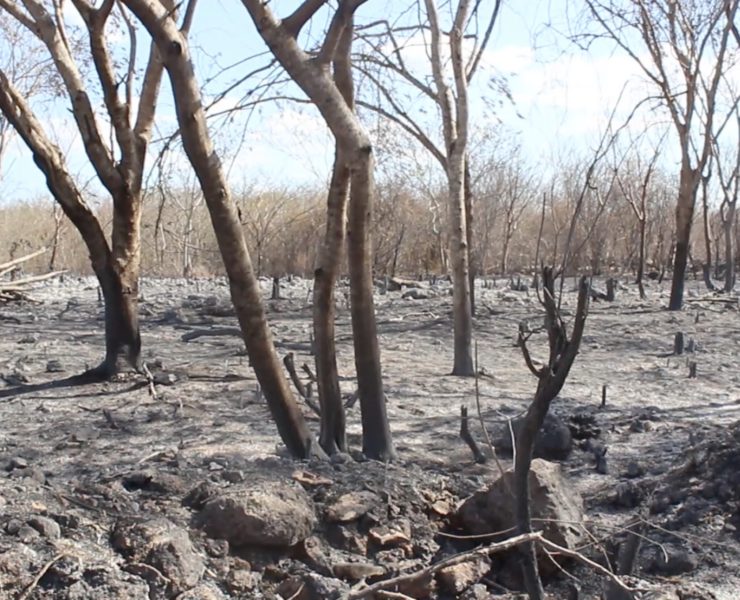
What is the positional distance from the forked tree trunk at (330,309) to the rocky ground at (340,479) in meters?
0.37

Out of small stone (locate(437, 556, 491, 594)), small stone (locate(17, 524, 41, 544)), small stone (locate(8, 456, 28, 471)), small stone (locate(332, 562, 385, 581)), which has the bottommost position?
small stone (locate(437, 556, 491, 594))

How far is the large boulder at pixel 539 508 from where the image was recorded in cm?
411

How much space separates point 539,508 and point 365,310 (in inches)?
57.7

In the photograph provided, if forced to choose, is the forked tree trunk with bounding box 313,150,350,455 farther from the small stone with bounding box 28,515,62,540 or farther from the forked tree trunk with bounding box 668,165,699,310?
the forked tree trunk with bounding box 668,165,699,310

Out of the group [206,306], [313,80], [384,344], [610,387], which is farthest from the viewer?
[206,306]

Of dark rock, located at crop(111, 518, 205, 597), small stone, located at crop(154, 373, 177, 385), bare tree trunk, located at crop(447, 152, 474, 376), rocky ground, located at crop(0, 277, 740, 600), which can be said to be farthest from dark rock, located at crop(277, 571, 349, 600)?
bare tree trunk, located at crop(447, 152, 474, 376)

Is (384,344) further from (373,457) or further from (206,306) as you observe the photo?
(373,457)

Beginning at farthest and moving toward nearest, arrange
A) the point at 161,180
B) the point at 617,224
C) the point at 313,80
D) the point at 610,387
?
the point at 617,224 < the point at 610,387 < the point at 161,180 < the point at 313,80

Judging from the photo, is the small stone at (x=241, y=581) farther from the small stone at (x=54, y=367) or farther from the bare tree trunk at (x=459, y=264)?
the small stone at (x=54, y=367)

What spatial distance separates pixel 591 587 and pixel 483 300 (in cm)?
1128

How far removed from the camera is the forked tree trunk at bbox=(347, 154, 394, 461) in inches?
187

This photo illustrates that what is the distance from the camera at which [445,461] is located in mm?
5945

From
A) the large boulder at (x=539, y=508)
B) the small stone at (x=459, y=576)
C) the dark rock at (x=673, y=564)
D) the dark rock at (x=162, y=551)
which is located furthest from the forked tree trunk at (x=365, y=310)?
the dark rock at (x=162, y=551)

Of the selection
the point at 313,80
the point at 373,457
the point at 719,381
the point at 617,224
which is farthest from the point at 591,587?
the point at 617,224
